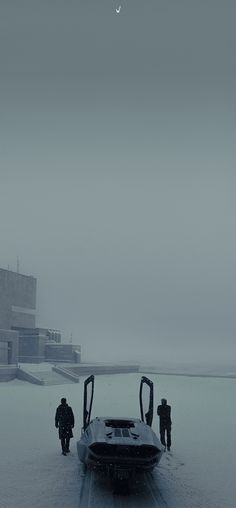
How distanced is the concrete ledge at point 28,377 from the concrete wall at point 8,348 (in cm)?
533

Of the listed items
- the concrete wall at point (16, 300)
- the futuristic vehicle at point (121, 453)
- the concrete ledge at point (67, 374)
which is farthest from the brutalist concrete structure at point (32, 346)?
the futuristic vehicle at point (121, 453)

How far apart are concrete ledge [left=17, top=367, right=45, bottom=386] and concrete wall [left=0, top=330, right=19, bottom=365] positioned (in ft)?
17.5

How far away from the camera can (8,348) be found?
157 ft

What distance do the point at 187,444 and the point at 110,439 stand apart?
6416mm

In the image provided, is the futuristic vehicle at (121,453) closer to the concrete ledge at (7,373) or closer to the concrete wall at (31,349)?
the concrete ledge at (7,373)

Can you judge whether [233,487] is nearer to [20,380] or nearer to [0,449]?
[0,449]

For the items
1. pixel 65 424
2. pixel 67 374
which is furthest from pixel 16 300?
pixel 65 424

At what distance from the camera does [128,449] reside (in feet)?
34.8

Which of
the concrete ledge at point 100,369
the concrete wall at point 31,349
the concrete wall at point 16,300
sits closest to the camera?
the concrete ledge at point 100,369

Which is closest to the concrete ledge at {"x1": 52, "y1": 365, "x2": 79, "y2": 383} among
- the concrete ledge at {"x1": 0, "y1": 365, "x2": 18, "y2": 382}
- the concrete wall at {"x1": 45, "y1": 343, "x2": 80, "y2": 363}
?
the concrete ledge at {"x1": 0, "y1": 365, "x2": 18, "y2": 382}

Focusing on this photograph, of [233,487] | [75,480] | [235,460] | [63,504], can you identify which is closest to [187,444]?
[235,460]

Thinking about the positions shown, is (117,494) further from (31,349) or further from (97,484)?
(31,349)

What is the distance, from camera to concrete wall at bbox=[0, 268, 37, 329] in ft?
222

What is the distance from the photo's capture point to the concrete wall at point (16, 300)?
222 feet
